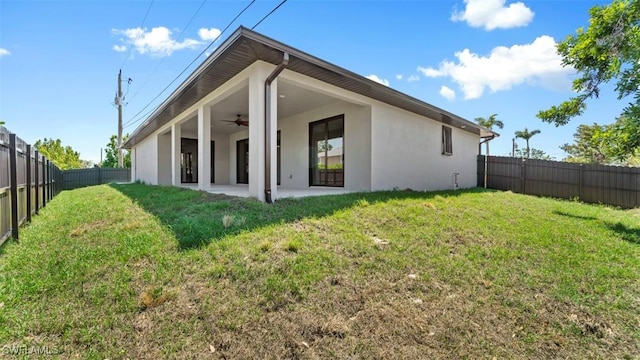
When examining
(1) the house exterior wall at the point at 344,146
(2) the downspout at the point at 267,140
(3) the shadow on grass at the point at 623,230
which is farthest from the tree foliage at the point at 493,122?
(2) the downspout at the point at 267,140

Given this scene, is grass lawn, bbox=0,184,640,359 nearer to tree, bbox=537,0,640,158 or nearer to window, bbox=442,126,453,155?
tree, bbox=537,0,640,158

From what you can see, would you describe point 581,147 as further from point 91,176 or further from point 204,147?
point 91,176

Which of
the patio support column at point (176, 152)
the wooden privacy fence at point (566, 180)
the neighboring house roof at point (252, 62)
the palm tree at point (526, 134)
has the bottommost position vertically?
the wooden privacy fence at point (566, 180)

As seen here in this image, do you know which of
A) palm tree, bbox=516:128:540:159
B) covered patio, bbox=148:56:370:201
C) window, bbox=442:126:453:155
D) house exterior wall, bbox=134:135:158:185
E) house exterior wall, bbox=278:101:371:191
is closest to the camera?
covered patio, bbox=148:56:370:201

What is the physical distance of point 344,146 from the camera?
9.09 metres

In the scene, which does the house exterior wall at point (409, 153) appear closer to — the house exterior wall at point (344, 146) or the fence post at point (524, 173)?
the house exterior wall at point (344, 146)

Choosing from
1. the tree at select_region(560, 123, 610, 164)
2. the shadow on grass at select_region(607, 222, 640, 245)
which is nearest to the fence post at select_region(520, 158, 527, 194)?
the shadow on grass at select_region(607, 222, 640, 245)

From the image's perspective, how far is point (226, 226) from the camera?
4.22 m

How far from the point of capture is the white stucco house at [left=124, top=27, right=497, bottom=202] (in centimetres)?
593

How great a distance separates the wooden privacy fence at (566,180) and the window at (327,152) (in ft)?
25.5

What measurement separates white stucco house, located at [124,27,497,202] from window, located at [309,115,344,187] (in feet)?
0.11

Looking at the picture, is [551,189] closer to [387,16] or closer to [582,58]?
[582,58]

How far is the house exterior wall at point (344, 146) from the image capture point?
28.0 feet

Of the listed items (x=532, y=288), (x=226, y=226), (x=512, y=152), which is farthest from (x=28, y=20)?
(x=512, y=152)
